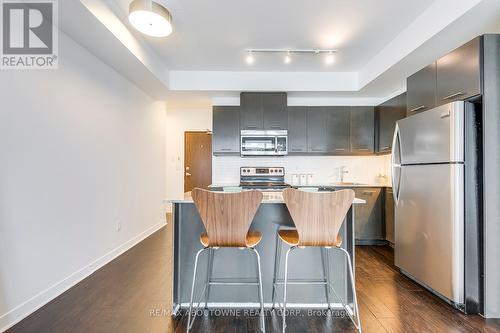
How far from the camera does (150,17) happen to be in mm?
2225

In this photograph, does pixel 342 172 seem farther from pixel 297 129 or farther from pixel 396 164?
pixel 396 164

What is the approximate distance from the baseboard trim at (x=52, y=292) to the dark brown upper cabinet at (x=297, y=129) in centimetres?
293

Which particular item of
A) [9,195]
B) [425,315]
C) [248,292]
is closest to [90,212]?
[9,195]

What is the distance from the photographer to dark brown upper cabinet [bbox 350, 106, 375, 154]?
4238 millimetres

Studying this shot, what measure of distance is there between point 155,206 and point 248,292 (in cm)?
312

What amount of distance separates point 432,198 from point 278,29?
2281 mm

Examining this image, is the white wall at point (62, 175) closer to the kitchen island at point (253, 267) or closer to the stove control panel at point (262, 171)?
the kitchen island at point (253, 267)

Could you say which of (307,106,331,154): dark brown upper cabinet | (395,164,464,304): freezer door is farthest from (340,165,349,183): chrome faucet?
(395,164,464,304): freezer door

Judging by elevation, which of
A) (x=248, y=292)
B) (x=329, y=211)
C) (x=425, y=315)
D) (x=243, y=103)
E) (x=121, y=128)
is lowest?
(x=425, y=315)

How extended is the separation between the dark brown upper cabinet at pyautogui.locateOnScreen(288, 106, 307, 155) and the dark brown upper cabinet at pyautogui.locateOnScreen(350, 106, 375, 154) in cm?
79

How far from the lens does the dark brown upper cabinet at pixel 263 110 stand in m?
4.07

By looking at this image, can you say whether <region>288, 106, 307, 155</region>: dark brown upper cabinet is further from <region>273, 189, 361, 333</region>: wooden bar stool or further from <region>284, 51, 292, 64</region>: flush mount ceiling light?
<region>273, 189, 361, 333</region>: wooden bar stool

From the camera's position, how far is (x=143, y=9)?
7.09 feet

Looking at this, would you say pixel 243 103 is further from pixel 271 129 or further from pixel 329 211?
pixel 329 211
